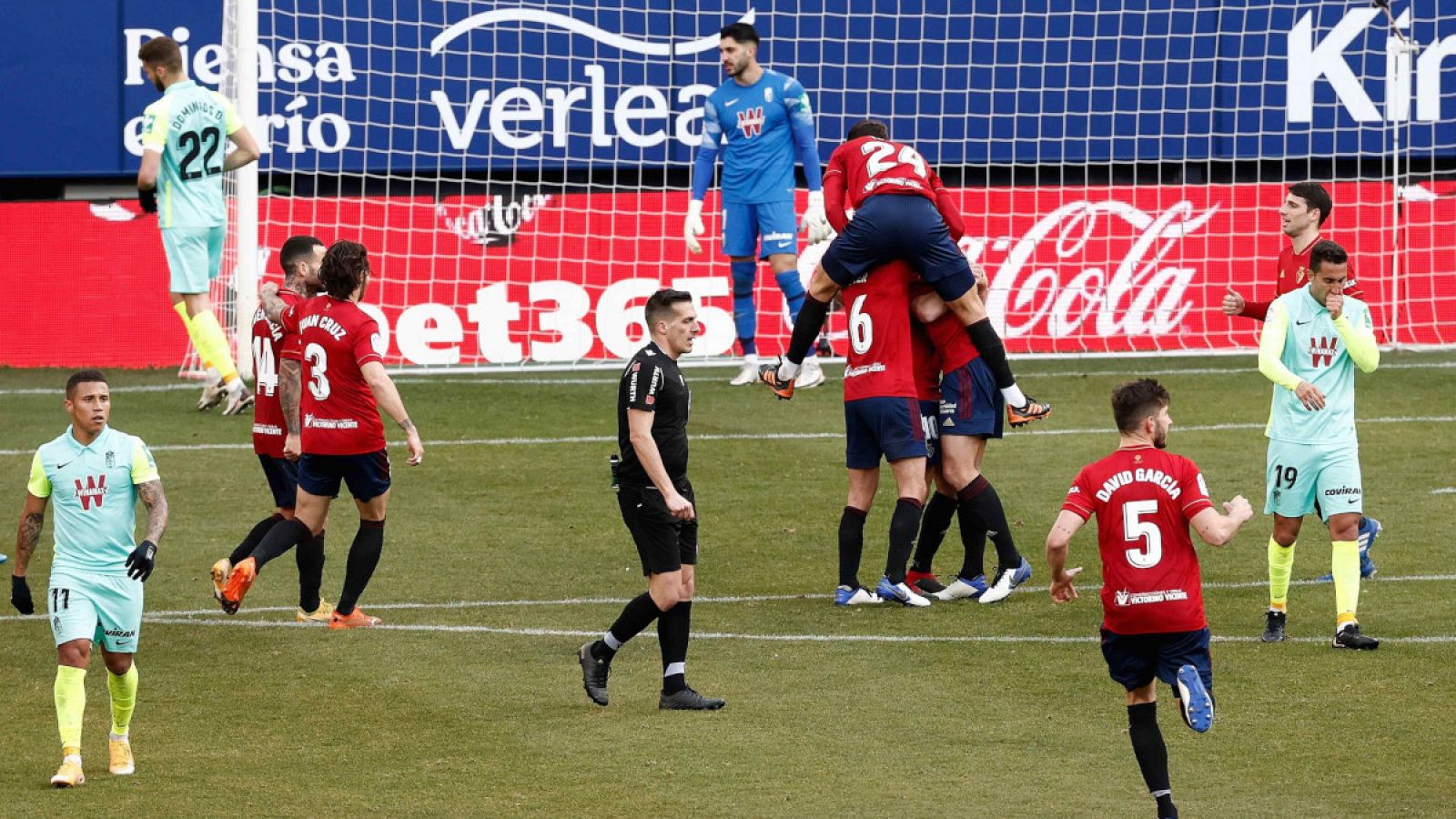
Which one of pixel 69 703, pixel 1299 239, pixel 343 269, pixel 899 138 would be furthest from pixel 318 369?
pixel 899 138

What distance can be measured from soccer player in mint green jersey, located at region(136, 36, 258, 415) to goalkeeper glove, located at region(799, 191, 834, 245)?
4.41m

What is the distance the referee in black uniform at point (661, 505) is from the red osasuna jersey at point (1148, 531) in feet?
6.88

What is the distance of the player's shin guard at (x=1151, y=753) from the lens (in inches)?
263

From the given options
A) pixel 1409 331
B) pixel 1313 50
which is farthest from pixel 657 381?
pixel 1313 50

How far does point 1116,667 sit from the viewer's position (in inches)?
274

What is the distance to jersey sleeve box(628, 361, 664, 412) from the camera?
8.41 metres

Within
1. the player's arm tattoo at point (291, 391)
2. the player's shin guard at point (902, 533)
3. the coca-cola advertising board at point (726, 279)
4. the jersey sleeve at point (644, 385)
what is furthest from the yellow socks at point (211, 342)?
the jersey sleeve at point (644, 385)

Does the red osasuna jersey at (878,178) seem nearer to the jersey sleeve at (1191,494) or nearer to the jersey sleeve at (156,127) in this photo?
Result: the jersey sleeve at (1191,494)

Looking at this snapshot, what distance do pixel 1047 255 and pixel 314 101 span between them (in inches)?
293

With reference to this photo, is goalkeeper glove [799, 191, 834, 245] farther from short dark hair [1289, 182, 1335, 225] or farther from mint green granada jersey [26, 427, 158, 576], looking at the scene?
mint green granada jersey [26, 427, 158, 576]

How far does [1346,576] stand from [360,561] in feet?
15.3

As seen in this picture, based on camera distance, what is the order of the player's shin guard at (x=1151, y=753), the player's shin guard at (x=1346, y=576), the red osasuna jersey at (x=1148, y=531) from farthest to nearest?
the player's shin guard at (x=1346, y=576) < the red osasuna jersey at (x=1148, y=531) < the player's shin guard at (x=1151, y=753)

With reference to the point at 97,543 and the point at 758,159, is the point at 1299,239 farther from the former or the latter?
the point at 758,159

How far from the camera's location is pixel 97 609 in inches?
299
